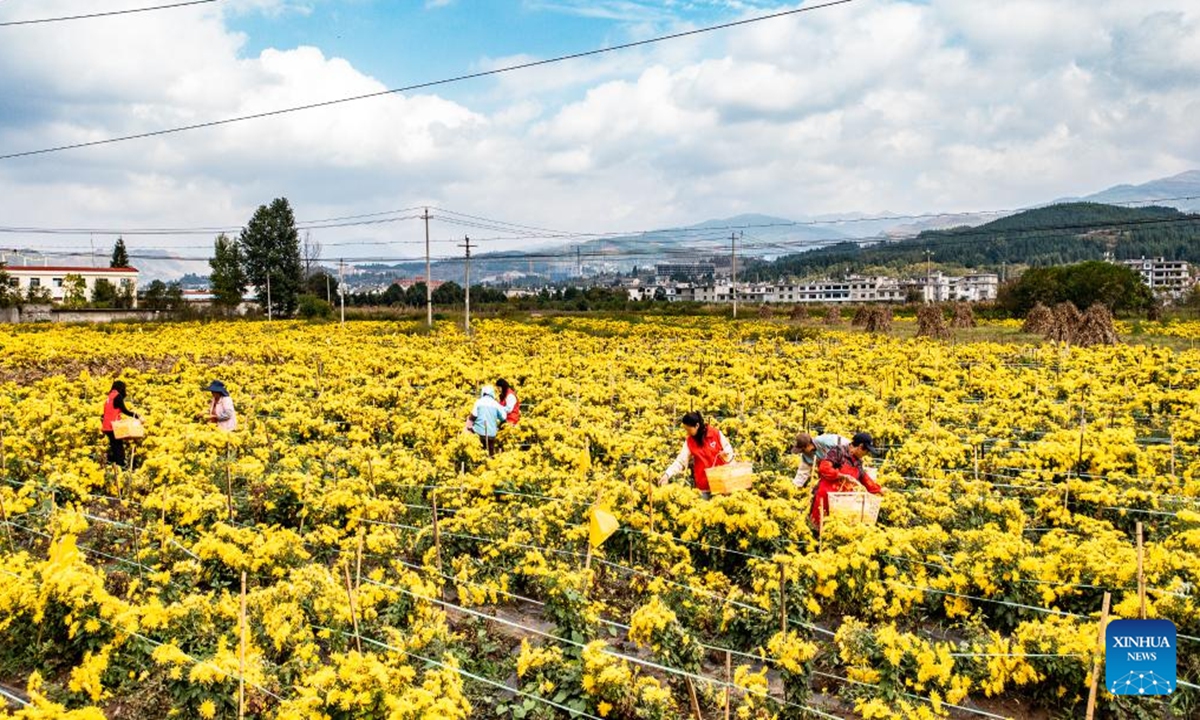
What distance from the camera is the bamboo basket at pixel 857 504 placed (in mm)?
8281

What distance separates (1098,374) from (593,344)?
53.2 feet

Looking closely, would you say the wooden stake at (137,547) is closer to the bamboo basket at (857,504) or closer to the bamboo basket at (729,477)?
the bamboo basket at (729,477)

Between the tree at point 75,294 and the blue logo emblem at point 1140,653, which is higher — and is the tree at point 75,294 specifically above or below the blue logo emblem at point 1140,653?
above

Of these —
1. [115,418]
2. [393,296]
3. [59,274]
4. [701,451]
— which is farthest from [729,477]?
[59,274]

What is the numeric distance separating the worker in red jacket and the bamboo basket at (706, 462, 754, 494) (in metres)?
0.85

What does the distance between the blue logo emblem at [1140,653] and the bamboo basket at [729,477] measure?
15.8ft

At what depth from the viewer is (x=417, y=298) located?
101188 mm

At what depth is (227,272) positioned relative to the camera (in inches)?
3428

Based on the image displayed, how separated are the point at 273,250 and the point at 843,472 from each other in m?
85.3

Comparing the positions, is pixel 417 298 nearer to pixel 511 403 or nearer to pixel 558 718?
pixel 511 403

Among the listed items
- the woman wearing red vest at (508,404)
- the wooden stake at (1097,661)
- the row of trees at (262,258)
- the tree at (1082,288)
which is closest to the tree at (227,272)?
the row of trees at (262,258)

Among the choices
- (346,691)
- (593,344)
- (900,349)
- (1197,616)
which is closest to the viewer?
(346,691)

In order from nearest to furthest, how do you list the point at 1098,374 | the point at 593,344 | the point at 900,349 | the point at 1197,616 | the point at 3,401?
the point at 1197,616 < the point at 3,401 < the point at 1098,374 < the point at 900,349 < the point at 593,344

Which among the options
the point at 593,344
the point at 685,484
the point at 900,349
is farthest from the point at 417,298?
the point at 685,484
